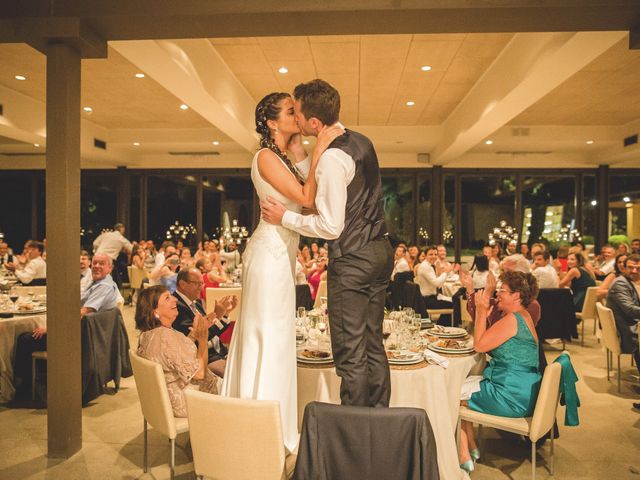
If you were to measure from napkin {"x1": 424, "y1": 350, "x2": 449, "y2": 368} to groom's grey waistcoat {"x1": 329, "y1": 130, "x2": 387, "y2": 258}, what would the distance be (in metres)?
0.97

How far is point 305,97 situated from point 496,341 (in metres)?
1.82

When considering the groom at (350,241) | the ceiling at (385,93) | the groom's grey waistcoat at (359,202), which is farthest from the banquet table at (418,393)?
the ceiling at (385,93)

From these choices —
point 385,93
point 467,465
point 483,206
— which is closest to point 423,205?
point 483,206

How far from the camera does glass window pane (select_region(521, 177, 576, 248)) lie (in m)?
13.4

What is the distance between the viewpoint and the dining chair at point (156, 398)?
2801 mm

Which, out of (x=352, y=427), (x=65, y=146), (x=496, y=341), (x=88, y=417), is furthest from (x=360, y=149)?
(x=88, y=417)

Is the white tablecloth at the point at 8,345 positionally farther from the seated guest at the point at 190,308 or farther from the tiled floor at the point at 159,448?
the seated guest at the point at 190,308

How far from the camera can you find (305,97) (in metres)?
2.29

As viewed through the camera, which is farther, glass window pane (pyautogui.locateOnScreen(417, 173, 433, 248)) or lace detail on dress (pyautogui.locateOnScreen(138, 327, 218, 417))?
glass window pane (pyautogui.locateOnScreen(417, 173, 433, 248))

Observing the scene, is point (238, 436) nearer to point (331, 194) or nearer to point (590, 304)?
point (331, 194)

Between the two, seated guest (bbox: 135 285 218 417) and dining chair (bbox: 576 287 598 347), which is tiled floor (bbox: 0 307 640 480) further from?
dining chair (bbox: 576 287 598 347)

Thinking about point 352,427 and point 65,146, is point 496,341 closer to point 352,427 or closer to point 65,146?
point 352,427

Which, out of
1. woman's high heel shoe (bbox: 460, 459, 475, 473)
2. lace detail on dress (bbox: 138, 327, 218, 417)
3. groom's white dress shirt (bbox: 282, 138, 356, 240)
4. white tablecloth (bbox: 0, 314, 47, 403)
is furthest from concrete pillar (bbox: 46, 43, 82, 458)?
woman's high heel shoe (bbox: 460, 459, 475, 473)

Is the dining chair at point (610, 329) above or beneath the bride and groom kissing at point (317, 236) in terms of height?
beneath
